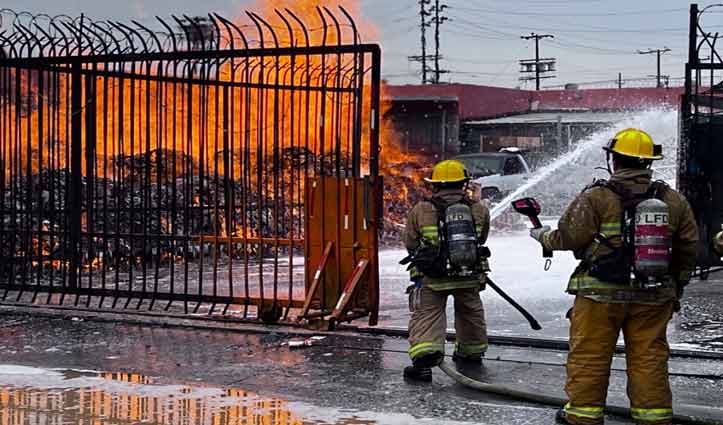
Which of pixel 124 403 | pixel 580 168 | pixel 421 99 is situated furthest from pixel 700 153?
pixel 421 99

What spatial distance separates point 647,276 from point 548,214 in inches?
722

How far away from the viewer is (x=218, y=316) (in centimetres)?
1016

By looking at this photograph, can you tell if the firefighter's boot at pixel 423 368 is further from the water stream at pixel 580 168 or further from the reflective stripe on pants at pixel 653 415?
the water stream at pixel 580 168

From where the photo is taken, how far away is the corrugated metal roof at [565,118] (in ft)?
122

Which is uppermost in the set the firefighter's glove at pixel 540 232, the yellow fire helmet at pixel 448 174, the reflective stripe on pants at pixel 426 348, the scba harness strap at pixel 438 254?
the yellow fire helmet at pixel 448 174

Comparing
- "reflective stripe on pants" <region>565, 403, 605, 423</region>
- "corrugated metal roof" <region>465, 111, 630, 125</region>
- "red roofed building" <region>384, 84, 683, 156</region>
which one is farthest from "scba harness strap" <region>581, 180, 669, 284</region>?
"corrugated metal roof" <region>465, 111, 630, 125</region>

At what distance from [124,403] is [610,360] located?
316 cm

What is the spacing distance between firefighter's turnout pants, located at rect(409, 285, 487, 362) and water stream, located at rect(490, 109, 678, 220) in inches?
461

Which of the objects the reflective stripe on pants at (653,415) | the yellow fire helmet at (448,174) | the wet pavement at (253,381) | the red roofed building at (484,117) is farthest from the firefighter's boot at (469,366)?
the red roofed building at (484,117)

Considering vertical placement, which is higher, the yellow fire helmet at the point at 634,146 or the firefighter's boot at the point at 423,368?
the yellow fire helmet at the point at 634,146

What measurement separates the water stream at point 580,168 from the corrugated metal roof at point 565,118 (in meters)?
0.59

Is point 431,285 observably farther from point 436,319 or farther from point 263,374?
point 263,374

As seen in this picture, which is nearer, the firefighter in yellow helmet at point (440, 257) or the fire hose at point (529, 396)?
the fire hose at point (529, 396)

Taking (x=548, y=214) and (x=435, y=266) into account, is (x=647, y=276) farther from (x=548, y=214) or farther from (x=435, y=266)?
(x=548, y=214)
